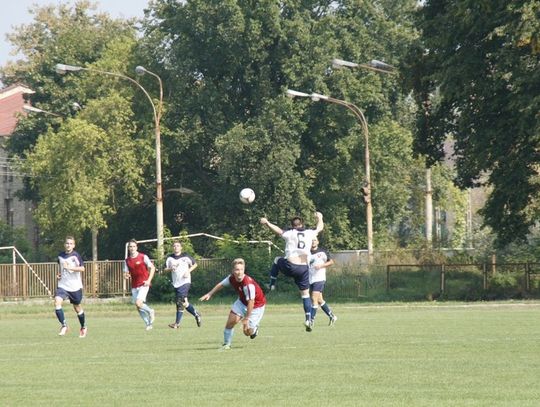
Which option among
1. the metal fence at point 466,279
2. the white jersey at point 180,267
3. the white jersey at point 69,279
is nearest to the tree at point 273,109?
the metal fence at point 466,279

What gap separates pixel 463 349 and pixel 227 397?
23.9 feet

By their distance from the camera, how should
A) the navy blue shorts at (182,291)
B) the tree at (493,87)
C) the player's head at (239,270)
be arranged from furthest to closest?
the tree at (493,87), the navy blue shorts at (182,291), the player's head at (239,270)

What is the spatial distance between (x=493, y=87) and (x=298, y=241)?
21.0 m

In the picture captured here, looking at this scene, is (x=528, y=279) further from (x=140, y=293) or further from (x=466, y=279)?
(x=140, y=293)

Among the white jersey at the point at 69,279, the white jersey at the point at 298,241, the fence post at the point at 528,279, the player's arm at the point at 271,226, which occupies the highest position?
the player's arm at the point at 271,226

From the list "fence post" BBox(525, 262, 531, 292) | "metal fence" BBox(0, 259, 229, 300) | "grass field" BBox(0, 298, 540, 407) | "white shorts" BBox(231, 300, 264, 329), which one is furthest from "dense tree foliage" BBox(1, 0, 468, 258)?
"white shorts" BBox(231, 300, 264, 329)

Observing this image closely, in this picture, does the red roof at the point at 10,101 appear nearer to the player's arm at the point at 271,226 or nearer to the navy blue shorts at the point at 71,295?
the navy blue shorts at the point at 71,295

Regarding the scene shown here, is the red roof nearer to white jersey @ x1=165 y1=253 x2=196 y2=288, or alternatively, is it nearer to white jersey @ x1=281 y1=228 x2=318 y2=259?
white jersey @ x1=165 y1=253 x2=196 y2=288

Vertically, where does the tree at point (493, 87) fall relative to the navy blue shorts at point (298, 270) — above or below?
above

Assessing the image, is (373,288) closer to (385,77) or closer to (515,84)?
(515,84)

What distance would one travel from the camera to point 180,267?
33188 millimetres

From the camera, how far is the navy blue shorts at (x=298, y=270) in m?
27.8

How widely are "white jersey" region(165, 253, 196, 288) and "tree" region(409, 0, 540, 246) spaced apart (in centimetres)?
1529

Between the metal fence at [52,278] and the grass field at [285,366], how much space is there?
93.2 ft
